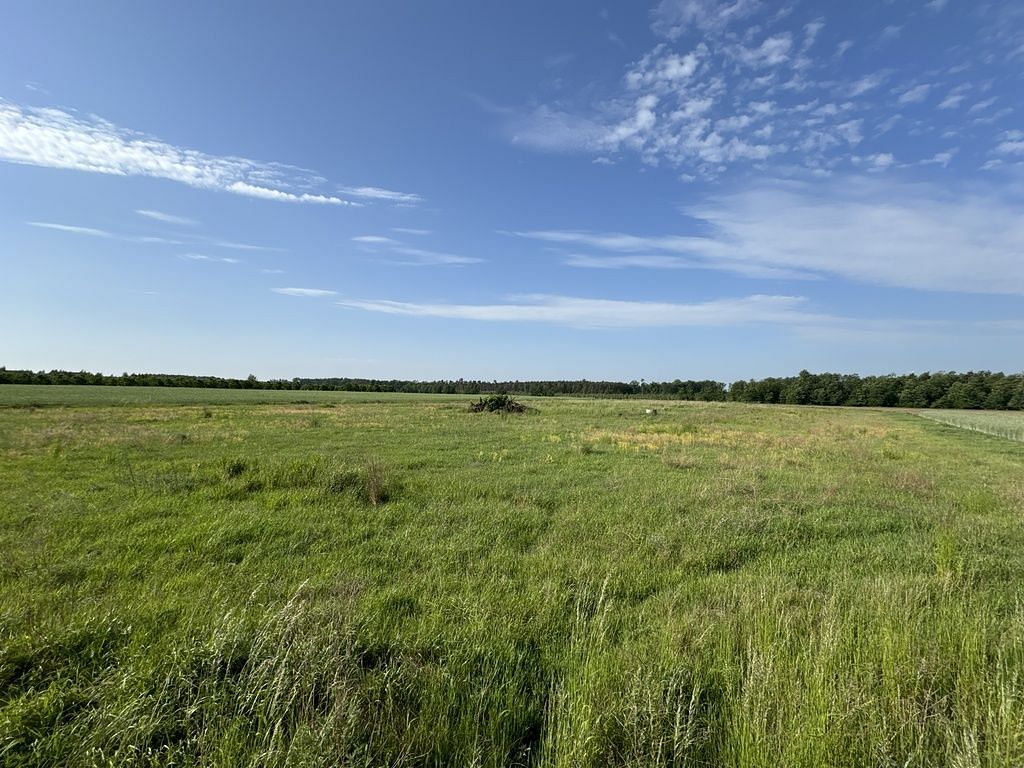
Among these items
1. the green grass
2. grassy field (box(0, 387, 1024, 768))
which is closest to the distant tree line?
the green grass

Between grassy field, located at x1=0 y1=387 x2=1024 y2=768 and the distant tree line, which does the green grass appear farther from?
grassy field, located at x1=0 y1=387 x2=1024 y2=768

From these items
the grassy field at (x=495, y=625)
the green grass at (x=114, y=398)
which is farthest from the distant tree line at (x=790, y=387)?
the grassy field at (x=495, y=625)

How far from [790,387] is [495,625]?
151646 millimetres

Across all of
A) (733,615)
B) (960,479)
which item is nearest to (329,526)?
(733,615)

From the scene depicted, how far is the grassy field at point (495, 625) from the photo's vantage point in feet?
10.4

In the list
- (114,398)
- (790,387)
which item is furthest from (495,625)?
(790,387)

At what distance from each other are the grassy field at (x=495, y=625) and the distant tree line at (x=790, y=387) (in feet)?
399

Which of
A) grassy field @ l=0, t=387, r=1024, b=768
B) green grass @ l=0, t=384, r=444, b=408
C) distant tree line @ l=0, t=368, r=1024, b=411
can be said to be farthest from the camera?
distant tree line @ l=0, t=368, r=1024, b=411

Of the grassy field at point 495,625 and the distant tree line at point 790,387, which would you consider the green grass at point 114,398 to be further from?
the grassy field at point 495,625

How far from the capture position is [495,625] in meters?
5.04

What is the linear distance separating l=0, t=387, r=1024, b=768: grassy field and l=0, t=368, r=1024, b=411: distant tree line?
122 m

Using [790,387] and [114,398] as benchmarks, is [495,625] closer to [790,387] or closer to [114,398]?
[114,398]

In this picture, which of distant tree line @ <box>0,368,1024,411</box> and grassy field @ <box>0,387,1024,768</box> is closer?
grassy field @ <box>0,387,1024,768</box>

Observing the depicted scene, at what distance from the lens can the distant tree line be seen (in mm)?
98812
